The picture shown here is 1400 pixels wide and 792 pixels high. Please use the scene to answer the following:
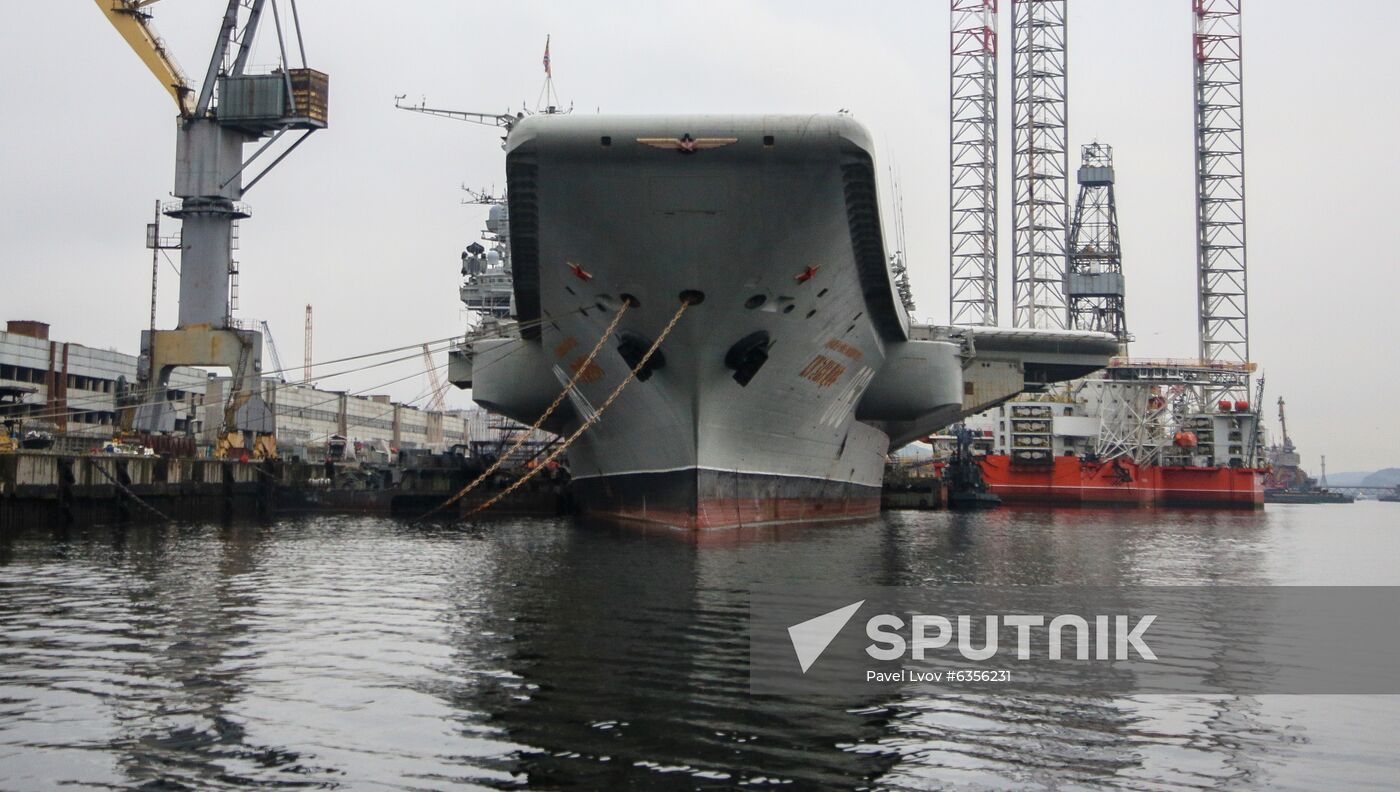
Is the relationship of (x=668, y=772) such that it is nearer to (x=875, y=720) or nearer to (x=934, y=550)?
(x=875, y=720)

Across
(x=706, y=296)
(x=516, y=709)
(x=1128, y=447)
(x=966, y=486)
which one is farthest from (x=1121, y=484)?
(x=516, y=709)

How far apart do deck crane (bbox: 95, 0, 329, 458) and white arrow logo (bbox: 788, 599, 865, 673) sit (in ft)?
112

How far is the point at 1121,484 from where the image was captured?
72500 mm

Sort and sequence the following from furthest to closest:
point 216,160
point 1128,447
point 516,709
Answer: point 1128,447 < point 216,160 < point 516,709

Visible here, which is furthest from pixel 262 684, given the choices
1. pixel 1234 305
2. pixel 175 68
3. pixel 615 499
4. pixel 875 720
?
pixel 1234 305

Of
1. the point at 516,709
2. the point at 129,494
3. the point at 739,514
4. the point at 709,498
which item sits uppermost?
the point at 709,498

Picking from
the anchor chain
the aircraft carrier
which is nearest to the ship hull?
the aircraft carrier

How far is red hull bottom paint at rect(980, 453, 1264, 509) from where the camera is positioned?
7188 centimetres

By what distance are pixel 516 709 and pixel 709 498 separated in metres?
16.0

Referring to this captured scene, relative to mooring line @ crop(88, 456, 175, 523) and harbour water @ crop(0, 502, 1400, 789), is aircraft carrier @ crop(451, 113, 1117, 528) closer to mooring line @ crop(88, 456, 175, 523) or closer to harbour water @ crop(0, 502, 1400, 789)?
harbour water @ crop(0, 502, 1400, 789)

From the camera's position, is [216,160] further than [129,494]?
Yes

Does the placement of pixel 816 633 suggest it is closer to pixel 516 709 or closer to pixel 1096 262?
pixel 516 709

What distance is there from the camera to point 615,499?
96.3 ft

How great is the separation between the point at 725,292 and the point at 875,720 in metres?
15.8
